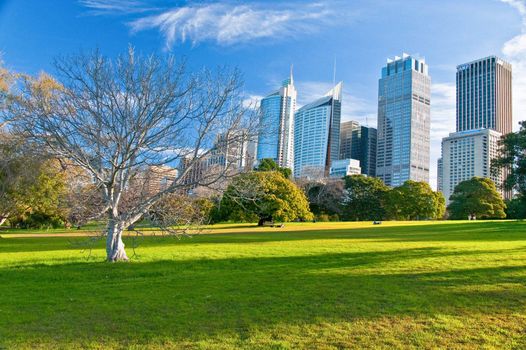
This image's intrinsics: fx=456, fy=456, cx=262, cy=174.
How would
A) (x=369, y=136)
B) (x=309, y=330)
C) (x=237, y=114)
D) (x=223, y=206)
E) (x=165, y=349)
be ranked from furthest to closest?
1. (x=369, y=136)
2. (x=223, y=206)
3. (x=237, y=114)
4. (x=309, y=330)
5. (x=165, y=349)

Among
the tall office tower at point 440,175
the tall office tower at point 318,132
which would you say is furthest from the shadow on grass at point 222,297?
the tall office tower at point 440,175

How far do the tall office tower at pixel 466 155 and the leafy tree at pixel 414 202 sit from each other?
46.1 meters

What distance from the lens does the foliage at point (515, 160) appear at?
3557cm

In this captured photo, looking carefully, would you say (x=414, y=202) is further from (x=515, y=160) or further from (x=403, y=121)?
(x=403, y=121)

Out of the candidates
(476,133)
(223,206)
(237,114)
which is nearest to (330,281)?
(237,114)

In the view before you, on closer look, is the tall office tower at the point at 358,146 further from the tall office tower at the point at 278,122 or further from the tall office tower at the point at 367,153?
the tall office tower at the point at 278,122

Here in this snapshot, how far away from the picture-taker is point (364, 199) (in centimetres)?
6950

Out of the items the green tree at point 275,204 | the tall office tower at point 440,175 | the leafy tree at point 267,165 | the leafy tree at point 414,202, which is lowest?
the green tree at point 275,204

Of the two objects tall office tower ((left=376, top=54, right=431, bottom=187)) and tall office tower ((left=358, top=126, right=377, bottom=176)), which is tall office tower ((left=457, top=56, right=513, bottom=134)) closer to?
tall office tower ((left=376, top=54, right=431, bottom=187))

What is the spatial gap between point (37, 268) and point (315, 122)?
114 m

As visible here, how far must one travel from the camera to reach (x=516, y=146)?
36.7 metres

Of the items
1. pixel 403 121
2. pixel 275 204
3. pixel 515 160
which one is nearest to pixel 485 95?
pixel 403 121

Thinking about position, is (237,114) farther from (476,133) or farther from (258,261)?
(476,133)

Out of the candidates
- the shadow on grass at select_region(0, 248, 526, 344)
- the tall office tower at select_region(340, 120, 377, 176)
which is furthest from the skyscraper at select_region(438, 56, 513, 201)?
the shadow on grass at select_region(0, 248, 526, 344)
